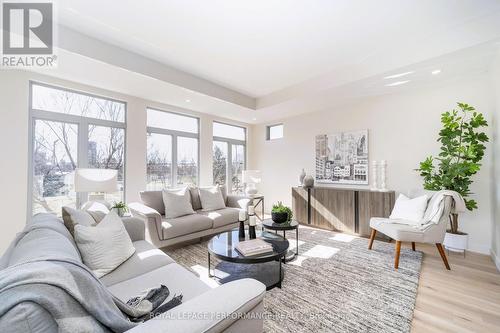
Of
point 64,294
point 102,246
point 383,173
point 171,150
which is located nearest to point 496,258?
point 383,173

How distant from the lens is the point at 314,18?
2350 millimetres

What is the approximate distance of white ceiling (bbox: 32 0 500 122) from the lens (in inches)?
86.4

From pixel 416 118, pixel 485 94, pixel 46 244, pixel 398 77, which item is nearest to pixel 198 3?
pixel 46 244

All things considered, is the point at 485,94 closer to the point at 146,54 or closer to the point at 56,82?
the point at 146,54

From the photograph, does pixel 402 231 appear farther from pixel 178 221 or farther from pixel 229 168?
pixel 229 168

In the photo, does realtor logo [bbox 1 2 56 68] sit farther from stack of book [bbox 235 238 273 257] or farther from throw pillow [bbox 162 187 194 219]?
stack of book [bbox 235 238 273 257]

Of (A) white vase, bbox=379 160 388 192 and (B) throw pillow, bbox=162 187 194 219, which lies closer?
(B) throw pillow, bbox=162 187 194 219

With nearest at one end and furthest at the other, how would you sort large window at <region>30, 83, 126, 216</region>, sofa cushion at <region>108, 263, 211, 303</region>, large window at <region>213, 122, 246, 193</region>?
sofa cushion at <region>108, 263, 211, 303</region>, large window at <region>30, 83, 126, 216</region>, large window at <region>213, 122, 246, 193</region>

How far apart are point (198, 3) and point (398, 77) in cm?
291

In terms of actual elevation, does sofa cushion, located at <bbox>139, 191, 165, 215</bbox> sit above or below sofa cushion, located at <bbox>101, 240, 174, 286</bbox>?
above

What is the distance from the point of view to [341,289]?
7.00 ft

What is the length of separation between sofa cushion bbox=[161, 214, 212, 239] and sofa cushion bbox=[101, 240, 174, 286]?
86 cm

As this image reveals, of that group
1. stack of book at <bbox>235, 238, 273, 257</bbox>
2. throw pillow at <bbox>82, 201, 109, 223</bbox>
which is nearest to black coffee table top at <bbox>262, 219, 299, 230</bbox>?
stack of book at <bbox>235, 238, 273, 257</bbox>

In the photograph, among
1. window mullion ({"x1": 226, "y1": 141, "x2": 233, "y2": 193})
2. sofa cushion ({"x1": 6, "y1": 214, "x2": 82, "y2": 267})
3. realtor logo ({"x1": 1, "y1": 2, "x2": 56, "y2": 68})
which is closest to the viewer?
sofa cushion ({"x1": 6, "y1": 214, "x2": 82, "y2": 267})
